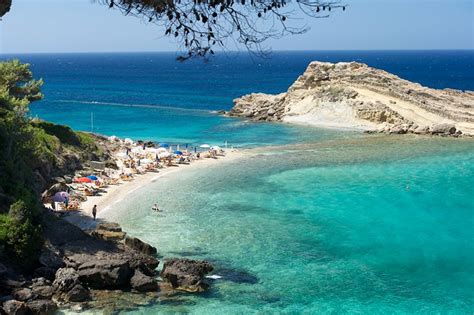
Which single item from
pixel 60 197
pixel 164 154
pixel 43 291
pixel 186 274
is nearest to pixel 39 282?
pixel 43 291

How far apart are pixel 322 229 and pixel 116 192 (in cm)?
1510

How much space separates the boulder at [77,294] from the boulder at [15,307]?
1708mm

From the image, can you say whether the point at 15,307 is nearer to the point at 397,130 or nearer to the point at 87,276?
the point at 87,276

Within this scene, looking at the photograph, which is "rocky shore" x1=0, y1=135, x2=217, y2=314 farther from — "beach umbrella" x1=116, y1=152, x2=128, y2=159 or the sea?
"beach umbrella" x1=116, y1=152, x2=128, y2=159

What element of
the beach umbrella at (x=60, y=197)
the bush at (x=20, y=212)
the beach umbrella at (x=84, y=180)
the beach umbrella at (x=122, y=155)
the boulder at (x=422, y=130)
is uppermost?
the bush at (x=20, y=212)

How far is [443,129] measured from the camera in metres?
60.8

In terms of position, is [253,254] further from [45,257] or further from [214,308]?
[45,257]

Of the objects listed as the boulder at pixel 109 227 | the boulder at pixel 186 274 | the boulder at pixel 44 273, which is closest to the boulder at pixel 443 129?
the boulder at pixel 109 227

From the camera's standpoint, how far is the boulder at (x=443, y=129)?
60.5 metres

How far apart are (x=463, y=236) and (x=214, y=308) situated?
15731 mm

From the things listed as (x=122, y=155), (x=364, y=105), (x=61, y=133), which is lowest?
(x=122, y=155)

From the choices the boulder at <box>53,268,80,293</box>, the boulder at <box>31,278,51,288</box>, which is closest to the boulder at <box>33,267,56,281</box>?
the boulder at <box>31,278,51,288</box>

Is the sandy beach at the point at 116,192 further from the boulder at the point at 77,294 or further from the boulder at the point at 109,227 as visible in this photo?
the boulder at the point at 77,294

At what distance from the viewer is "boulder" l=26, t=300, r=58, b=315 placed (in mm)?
19844
